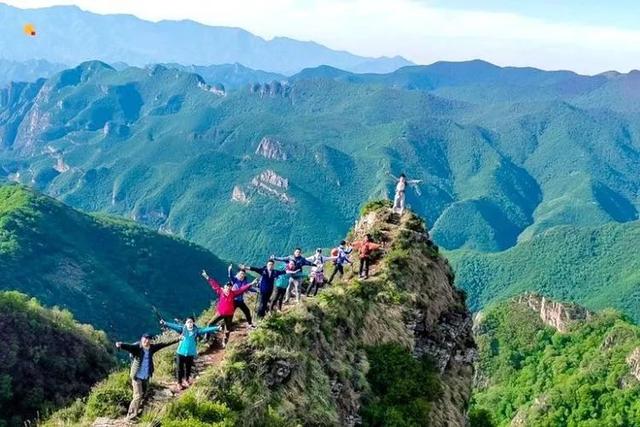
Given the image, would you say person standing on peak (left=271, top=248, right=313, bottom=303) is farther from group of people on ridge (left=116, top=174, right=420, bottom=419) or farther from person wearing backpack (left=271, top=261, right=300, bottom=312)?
person wearing backpack (left=271, top=261, right=300, bottom=312)

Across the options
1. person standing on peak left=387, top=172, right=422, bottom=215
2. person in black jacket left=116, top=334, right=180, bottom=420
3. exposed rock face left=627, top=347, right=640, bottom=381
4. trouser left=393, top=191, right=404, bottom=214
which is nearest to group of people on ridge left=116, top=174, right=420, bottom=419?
person in black jacket left=116, top=334, right=180, bottom=420

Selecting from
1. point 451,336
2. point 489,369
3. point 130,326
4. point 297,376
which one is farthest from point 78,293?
point 297,376

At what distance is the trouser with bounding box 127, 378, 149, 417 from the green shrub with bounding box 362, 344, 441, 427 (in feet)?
20.9

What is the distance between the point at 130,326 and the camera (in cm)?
10138

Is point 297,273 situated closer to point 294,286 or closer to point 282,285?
point 294,286

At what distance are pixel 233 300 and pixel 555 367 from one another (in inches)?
3018

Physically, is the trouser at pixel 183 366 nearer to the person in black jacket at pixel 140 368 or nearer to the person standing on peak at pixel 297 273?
the person in black jacket at pixel 140 368

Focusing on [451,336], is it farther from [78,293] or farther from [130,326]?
[78,293]

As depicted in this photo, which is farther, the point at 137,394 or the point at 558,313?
the point at 558,313

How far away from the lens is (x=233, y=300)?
63.3ft

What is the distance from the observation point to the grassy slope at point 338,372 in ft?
48.5

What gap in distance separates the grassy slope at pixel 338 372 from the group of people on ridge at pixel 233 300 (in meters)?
0.72

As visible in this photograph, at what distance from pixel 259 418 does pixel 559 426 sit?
64.3 meters

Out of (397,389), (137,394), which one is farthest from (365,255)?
(137,394)
